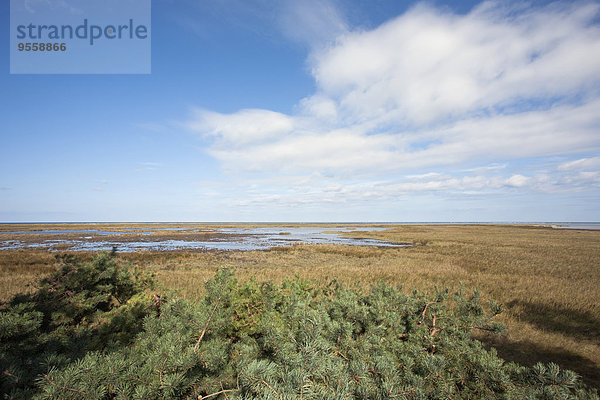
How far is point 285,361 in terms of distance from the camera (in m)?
1.82

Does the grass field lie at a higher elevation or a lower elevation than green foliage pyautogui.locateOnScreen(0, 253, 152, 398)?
lower

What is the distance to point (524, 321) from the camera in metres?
8.88

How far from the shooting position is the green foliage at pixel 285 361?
1.59m

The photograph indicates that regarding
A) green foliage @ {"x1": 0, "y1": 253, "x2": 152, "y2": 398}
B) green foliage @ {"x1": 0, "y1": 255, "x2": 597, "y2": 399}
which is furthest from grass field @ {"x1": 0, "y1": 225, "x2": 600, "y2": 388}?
green foliage @ {"x1": 0, "y1": 255, "x2": 597, "y2": 399}

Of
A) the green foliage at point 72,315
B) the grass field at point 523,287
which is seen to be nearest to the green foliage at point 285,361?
the green foliage at point 72,315

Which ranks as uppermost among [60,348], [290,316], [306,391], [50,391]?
[50,391]

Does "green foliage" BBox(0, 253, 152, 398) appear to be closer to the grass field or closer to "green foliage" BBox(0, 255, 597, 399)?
"green foliage" BBox(0, 255, 597, 399)

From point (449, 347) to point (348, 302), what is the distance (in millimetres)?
1341

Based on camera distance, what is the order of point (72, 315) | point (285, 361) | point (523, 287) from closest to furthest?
point (285, 361) < point (72, 315) < point (523, 287)

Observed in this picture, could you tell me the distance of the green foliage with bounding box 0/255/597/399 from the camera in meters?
1.59

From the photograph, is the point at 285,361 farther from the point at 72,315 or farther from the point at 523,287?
the point at 523,287

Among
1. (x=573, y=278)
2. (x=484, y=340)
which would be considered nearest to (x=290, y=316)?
(x=484, y=340)

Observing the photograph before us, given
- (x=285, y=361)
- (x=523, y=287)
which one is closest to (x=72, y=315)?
(x=285, y=361)

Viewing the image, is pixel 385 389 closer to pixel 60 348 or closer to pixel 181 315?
pixel 181 315
